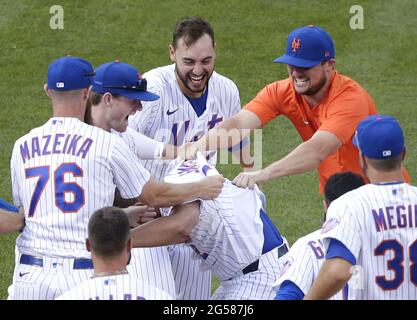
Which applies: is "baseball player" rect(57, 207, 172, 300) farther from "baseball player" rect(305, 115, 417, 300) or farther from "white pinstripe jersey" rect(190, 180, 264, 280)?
"white pinstripe jersey" rect(190, 180, 264, 280)

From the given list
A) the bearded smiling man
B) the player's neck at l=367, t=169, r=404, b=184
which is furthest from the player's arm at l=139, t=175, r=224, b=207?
the player's neck at l=367, t=169, r=404, b=184

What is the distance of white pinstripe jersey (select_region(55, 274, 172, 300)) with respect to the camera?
4852mm

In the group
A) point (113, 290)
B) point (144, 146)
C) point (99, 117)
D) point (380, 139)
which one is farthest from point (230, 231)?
point (113, 290)

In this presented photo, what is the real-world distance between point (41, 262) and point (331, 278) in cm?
176

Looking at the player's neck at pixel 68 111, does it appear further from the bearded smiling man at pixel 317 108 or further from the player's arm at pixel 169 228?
the bearded smiling man at pixel 317 108

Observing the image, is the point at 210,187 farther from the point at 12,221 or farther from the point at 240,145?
the point at 240,145

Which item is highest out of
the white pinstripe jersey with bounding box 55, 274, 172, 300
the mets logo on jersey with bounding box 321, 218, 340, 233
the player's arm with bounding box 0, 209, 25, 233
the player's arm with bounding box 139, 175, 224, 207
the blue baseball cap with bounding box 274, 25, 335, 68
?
the blue baseball cap with bounding box 274, 25, 335, 68

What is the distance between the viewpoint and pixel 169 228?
20.4 feet

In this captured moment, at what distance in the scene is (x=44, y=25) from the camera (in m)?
13.7

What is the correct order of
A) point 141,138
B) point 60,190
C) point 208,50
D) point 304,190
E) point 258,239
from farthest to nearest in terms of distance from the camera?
point 304,190 → point 208,50 → point 141,138 → point 258,239 → point 60,190

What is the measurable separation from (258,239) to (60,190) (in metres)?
1.36

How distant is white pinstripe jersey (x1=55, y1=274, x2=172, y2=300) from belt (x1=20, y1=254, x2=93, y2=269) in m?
1.00
